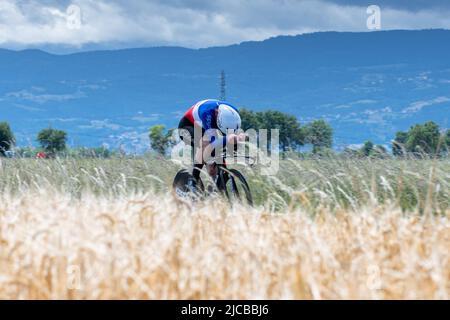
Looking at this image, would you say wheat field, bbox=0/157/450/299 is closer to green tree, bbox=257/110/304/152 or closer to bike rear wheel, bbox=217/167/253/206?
bike rear wheel, bbox=217/167/253/206

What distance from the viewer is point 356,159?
14305mm

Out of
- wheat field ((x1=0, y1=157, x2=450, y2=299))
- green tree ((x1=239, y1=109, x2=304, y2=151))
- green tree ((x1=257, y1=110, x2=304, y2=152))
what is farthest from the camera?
green tree ((x1=257, y1=110, x2=304, y2=152))

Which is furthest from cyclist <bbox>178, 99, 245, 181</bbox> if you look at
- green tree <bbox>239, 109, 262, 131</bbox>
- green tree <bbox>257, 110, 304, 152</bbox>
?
green tree <bbox>257, 110, 304, 152</bbox>

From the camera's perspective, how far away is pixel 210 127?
35.2 feet

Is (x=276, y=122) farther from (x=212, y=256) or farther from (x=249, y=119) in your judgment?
(x=212, y=256)

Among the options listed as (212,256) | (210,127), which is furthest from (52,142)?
(212,256)

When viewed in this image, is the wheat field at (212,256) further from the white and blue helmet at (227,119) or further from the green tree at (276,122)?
the green tree at (276,122)

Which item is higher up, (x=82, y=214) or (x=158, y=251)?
(x=82, y=214)

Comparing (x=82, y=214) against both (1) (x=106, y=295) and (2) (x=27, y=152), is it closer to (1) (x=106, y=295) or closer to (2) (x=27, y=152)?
(1) (x=106, y=295)

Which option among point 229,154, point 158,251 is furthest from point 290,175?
point 158,251

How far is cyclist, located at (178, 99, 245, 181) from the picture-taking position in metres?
10.3
